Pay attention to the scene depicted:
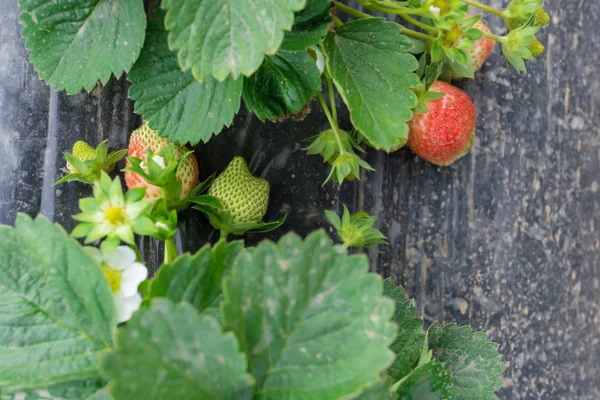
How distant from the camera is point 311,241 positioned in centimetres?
48

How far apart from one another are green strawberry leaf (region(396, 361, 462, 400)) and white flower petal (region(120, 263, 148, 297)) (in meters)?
0.29

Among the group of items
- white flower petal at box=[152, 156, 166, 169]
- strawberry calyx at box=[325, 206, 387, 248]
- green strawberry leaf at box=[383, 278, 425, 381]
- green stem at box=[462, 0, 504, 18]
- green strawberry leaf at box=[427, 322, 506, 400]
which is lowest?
green strawberry leaf at box=[427, 322, 506, 400]

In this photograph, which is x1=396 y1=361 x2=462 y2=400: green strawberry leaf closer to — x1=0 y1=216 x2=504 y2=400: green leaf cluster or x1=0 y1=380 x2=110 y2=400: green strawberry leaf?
x1=0 y1=216 x2=504 y2=400: green leaf cluster

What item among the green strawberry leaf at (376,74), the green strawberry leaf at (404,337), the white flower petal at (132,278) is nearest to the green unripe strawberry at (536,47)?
the green strawberry leaf at (376,74)

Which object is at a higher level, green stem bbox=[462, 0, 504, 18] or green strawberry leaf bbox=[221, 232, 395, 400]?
green stem bbox=[462, 0, 504, 18]

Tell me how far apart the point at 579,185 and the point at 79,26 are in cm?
83

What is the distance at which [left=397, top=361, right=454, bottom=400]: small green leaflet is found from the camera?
623mm

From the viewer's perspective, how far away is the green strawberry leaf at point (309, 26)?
65 centimetres

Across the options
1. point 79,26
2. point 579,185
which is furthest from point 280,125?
point 579,185

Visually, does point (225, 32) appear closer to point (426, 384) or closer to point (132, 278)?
point (132, 278)

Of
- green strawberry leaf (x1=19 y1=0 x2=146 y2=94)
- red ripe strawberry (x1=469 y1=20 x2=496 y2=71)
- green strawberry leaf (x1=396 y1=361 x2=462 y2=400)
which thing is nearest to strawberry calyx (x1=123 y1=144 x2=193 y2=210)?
green strawberry leaf (x1=19 y1=0 x2=146 y2=94)

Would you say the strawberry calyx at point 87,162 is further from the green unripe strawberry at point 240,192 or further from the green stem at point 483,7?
the green stem at point 483,7

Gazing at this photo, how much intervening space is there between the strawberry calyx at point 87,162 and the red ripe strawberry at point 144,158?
0.03 meters

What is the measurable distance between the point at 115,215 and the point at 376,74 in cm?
34
